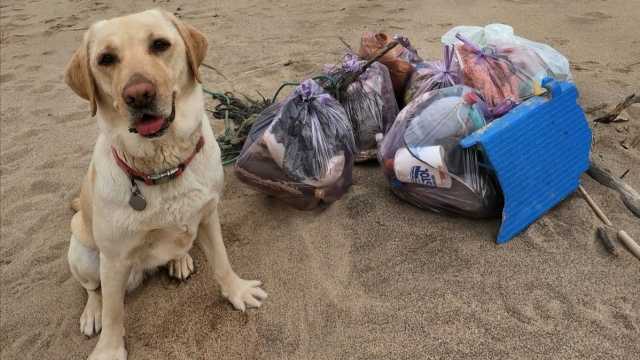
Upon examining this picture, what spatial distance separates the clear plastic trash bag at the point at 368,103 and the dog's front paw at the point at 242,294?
3.50ft

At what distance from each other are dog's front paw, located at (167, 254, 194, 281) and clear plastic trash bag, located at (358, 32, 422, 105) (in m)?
1.65

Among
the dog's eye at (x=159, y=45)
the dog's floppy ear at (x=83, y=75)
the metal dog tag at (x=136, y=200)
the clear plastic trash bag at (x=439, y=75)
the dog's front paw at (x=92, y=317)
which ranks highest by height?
the dog's eye at (x=159, y=45)

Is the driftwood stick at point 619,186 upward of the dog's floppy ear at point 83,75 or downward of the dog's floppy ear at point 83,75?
downward

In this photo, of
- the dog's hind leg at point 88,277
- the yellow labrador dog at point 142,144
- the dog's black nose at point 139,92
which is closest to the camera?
→ the dog's black nose at point 139,92

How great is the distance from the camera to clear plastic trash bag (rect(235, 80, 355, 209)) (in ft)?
7.63

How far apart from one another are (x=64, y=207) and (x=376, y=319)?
82.4 inches

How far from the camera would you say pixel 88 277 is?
196 cm

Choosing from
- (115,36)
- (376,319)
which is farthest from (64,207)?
(376,319)

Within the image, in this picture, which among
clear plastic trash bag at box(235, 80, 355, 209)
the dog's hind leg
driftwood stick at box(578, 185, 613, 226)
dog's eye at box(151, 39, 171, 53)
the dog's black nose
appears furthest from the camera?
clear plastic trash bag at box(235, 80, 355, 209)

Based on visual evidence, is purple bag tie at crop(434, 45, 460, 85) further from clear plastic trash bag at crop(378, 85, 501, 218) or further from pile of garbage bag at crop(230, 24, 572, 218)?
clear plastic trash bag at crop(378, 85, 501, 218)

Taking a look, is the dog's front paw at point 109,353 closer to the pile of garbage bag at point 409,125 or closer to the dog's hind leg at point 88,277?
the dog's hind leg at point 88,277

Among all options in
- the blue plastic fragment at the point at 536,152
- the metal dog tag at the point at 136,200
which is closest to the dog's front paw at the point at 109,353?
the metal dog tag at the point at 136,200

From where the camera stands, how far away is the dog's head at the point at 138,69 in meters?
1.42

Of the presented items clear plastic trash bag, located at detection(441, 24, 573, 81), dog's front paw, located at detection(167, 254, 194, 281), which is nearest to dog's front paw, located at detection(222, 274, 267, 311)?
dog's front paw, located at detection(167, 254, 194, 281)
